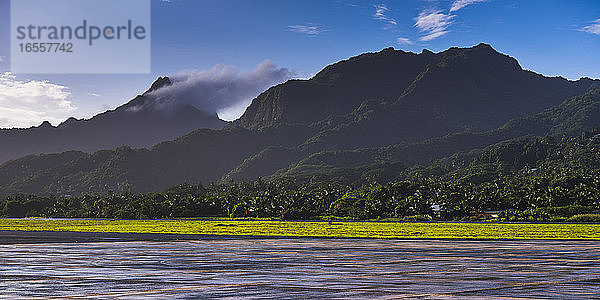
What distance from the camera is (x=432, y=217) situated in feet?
430

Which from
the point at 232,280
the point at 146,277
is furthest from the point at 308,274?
the point at 146,277

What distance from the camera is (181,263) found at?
2533cm

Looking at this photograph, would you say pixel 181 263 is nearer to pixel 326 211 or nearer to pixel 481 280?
pixel 481 280

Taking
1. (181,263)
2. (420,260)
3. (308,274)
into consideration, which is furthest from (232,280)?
(420,260)

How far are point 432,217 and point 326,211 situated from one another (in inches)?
1331

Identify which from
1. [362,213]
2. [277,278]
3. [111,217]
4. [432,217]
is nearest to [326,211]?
[362,213]

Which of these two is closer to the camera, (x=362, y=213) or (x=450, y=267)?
(x=450, y=267)

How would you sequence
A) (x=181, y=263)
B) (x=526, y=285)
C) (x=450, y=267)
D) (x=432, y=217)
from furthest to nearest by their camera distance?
(x=432, y=217) → (x=181, y=263) → (x=450, y=267) → (x=526, y=285)

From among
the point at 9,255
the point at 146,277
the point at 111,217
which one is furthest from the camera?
the point at 111,217

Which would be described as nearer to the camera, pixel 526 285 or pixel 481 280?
pixel 526 285

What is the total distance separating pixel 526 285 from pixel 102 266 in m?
15.8

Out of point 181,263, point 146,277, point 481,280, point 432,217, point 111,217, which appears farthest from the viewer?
point 111,217

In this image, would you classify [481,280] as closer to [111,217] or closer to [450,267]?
[450,267]

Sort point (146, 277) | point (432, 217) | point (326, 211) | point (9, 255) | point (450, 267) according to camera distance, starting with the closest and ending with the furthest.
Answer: point (146, 277) < point (450, 267) < point (9, 255) < point (432, 217) < point (326, 211)
